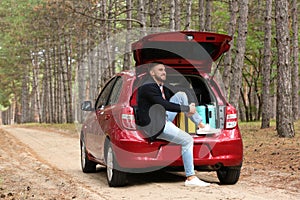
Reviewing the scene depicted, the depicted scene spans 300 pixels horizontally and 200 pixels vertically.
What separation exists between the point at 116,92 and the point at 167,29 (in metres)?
19.0

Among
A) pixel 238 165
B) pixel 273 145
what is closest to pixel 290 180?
pixel 238 165

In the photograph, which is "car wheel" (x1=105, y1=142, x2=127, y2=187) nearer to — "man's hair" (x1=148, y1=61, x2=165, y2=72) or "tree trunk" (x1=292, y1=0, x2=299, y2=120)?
"man's hair" (x1=148, y1=61, x2=165, y2=72)

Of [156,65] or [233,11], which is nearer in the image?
[156,65]

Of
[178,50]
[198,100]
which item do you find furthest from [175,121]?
[178,50]

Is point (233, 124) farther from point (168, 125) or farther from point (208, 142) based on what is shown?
point (168, 125)

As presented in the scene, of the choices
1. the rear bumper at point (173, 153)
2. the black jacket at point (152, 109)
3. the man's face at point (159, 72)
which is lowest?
the rear bumper at point (173, 153)

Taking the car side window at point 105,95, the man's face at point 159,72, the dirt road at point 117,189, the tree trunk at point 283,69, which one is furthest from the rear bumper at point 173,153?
the tree trunk at point 283,69

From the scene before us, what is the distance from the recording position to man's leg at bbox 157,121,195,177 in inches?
295

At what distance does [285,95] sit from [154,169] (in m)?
7.75

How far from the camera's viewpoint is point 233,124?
7965mm

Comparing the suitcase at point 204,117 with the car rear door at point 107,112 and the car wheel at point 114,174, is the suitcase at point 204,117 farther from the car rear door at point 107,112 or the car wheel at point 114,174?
the car wheel at point 114,174

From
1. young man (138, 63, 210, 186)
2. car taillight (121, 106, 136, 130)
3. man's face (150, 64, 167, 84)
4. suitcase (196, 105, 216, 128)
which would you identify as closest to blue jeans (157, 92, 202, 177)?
young man (138, 63, 210, 186)

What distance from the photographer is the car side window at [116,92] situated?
329 inches

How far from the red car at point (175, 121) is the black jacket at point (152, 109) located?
0.12 meters
